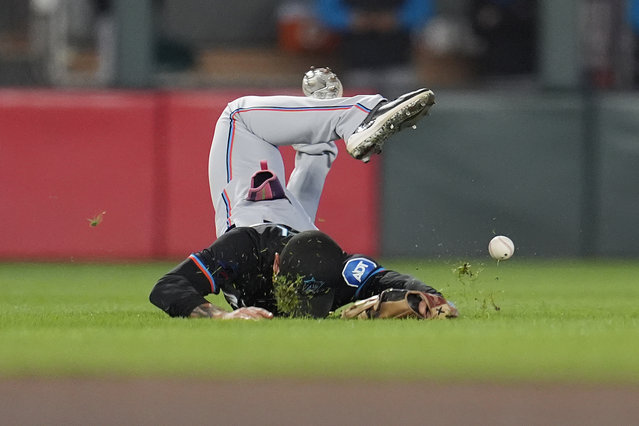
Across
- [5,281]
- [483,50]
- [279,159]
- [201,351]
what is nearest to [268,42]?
[483,50]

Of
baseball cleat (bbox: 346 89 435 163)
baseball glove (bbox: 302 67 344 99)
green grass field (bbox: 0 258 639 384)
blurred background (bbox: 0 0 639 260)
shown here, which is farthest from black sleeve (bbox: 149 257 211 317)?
blurred background (bbox: 0 0 639 260)

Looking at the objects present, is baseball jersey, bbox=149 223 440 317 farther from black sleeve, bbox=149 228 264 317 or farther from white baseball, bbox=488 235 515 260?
white baseball, bbox=488 235 515 260

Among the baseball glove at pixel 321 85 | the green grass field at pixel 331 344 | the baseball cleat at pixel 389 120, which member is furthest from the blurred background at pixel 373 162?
the baseball cleat at pixel 389 120

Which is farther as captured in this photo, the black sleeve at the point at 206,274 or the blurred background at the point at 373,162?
the blurred background at the point at 373,162

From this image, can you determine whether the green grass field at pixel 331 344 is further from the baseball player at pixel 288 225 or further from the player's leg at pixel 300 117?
the player's leg at pixel 300 117

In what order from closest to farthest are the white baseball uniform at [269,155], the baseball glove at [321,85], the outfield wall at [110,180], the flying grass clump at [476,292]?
1. the white baseball uniform at [269,155]
2. the baseball glove at [321,85]
3. the flying grass clump at [476,292]
4. the outfield wall at [110,180]

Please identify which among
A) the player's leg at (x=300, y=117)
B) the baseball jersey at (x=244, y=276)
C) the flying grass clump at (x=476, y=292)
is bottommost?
the flying grass clump at (x=476, y=292)

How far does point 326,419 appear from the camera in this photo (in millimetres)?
3471

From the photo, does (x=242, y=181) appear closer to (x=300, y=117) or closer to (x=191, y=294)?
Result: (x=300, y=117)

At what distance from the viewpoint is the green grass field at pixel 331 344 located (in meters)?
4.28

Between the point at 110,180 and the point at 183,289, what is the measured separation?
197 inches

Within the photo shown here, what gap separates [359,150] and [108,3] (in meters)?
7.21

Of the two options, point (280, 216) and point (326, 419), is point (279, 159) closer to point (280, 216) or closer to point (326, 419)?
point (280, 216)

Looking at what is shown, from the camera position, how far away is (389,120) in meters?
5.39
